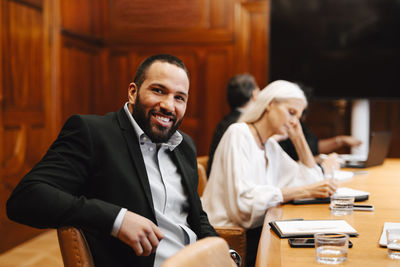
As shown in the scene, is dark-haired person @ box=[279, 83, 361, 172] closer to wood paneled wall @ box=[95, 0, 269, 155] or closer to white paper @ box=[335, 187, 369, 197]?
white paper @ box=[335, 187, 369, 197]

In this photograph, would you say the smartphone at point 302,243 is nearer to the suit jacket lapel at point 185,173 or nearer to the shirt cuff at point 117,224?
the suit jacket lapel at point 185,173

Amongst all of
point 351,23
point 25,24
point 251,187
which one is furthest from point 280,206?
point 351,23

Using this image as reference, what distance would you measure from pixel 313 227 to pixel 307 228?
0.08 feet

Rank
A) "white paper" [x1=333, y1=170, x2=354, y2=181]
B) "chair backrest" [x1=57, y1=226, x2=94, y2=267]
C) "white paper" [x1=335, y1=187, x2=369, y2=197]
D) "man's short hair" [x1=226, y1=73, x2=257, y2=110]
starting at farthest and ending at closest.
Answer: "man's short hair" [x1=226, y1=73, x2=257, y2=110], "white paper" [x1=333, y1=170, x2=354, y2=181], "white paper" [x1=335, y1=187, x2=369, y2=197], "chair backrest" [x1=57, y1=226, x2=94, y2=267]

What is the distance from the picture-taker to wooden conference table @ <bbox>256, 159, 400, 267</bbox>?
4.30 feet

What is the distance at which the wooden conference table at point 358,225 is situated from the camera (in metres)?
1.31

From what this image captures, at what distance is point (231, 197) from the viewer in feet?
7.30

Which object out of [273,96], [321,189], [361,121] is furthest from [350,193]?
[361,121]

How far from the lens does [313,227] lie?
1.60 meters

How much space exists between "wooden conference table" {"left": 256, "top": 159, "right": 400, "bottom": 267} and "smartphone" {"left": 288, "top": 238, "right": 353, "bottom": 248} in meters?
0.02

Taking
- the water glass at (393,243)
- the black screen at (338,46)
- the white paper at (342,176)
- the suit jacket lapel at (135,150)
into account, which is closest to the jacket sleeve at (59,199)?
the suit jacket lapel at (135,150)

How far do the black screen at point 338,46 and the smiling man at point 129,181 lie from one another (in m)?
3.48

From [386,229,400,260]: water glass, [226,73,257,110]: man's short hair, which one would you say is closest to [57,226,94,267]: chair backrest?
[386,229,400,260]: water glass

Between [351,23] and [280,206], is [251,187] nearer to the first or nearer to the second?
[280,206]
